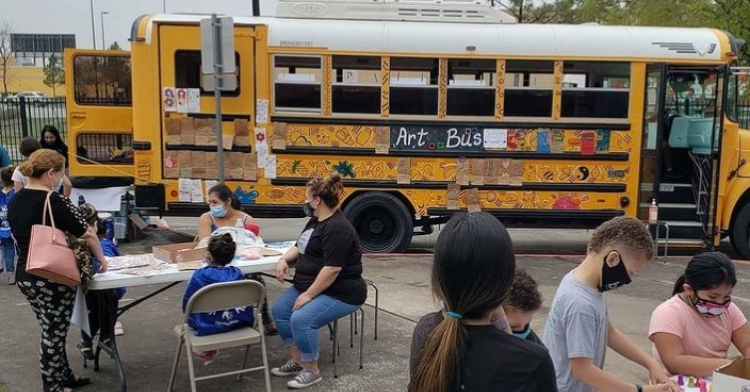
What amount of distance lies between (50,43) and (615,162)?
6450 cm

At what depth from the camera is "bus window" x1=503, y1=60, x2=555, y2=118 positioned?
8281 mm

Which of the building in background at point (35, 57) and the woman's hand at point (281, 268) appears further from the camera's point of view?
the building in background at point (35, 57)

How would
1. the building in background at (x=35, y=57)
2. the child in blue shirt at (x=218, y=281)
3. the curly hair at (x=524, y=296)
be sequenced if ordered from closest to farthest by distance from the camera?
the curly hair at (x=524, y=296) < the child in blue shirt at (x=218, y=281) < the building in background at (x=35, y=57)

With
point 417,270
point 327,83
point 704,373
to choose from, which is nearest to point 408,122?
→ point 327,83

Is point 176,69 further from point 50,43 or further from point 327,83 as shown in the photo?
point 50,43

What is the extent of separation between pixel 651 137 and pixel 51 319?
23.2 ft

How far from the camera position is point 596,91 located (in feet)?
27.3

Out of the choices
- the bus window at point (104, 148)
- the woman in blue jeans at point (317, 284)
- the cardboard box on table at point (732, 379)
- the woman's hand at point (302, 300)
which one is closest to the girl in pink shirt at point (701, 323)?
the cardboard box on table at point (732, 379)

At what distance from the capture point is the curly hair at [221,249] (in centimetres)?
434

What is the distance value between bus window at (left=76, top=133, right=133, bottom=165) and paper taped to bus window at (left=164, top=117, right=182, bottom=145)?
0.99 metres

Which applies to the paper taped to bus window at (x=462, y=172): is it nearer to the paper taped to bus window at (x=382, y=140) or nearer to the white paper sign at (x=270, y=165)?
the paper taped to bus window at (x=382, y=140)

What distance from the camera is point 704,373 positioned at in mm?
2979

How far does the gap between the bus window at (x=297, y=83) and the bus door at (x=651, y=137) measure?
4.07m

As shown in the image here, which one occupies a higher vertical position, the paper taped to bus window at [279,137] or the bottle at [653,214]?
the paper taped to bus window at [279,137]
